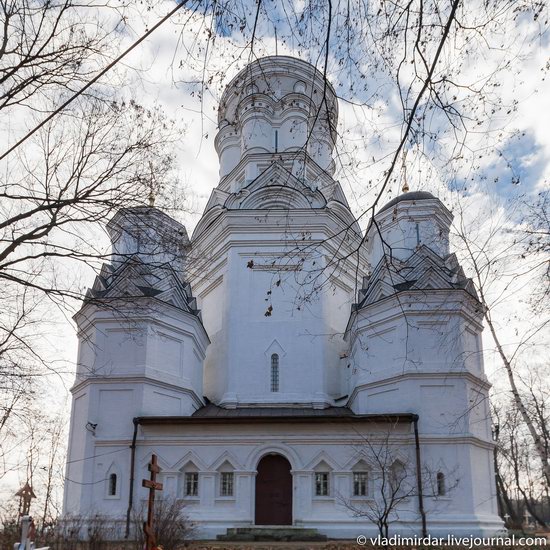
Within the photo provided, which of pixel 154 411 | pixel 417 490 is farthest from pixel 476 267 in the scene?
pixel 154 411

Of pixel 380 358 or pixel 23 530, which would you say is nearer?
pixel 23 530

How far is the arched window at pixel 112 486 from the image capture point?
61.1 ft

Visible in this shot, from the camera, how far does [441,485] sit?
18.1m

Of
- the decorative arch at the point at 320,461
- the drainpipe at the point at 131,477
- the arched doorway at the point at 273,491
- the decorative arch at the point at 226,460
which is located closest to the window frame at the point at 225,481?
the decorative arch at the point at 226,460

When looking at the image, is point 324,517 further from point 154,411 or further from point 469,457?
point 154,411

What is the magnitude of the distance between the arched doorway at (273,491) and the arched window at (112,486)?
4.17 meters

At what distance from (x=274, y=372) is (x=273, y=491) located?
14.3 feet

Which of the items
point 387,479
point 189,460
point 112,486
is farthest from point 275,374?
point 112,486

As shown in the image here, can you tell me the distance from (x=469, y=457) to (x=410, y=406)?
6.97 feet

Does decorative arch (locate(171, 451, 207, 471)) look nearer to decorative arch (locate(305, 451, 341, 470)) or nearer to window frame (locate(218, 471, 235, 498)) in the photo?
window frame (locate(218, 471, 235, 498))

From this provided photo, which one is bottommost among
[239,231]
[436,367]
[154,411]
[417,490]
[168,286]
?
[417,490]

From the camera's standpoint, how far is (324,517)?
18.4m

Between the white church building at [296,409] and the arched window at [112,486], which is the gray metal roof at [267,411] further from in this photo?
the arched window at [112,486]

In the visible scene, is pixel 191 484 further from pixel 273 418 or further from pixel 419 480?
pixel 419 480
